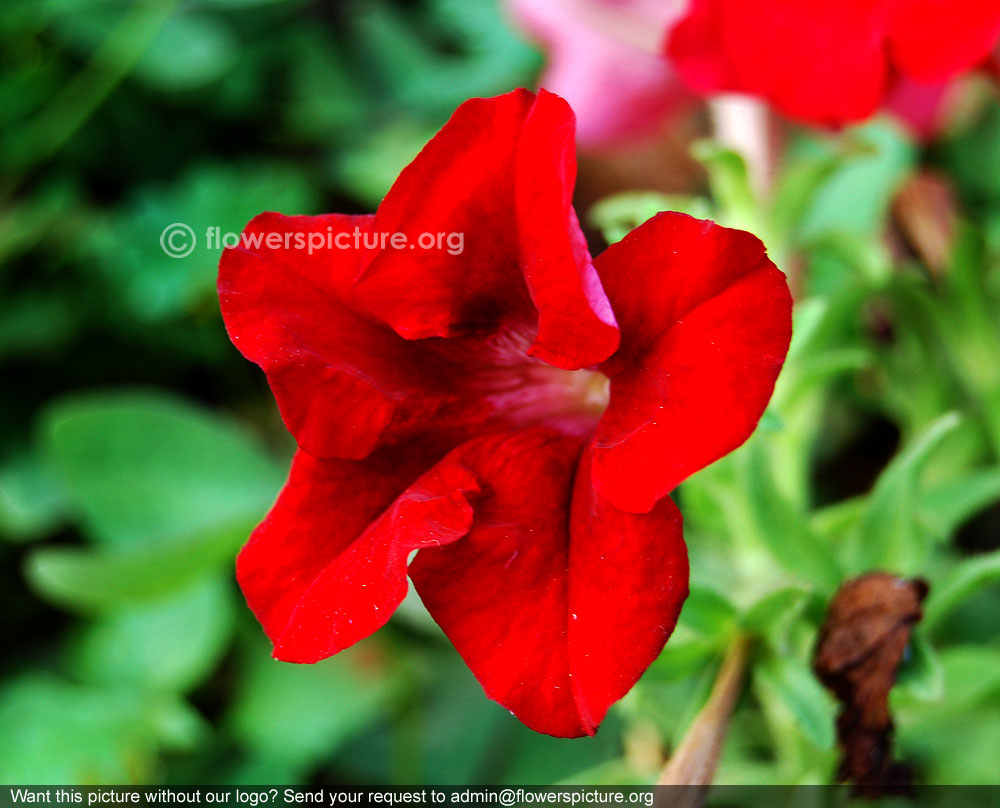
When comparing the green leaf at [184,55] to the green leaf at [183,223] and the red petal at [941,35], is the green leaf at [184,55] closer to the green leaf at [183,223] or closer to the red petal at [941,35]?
the green leaf at [183,223]

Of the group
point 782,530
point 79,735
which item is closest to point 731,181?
point 782,530

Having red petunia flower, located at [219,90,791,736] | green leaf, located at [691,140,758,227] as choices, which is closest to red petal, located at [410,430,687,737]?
red petunia flower, located at [219,90,791,736]

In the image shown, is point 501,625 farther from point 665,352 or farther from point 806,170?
point 806,170

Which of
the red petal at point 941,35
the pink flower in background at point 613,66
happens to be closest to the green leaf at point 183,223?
the pink flower in background at point 613,66

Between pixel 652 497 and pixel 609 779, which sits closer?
pixel 652 497

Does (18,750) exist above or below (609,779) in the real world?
below

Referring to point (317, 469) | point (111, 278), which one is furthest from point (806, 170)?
point (111, 278)
